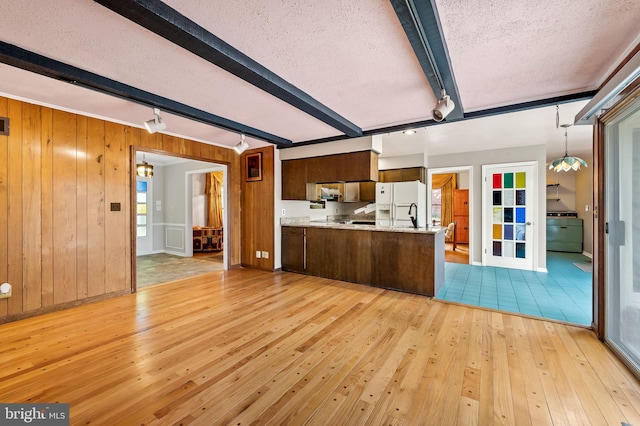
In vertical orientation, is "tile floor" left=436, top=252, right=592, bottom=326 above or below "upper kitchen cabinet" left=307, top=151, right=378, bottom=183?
below

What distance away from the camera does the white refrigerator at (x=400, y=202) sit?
5883 mm

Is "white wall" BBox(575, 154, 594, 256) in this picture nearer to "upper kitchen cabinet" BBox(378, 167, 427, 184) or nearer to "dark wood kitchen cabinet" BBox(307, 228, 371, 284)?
"upper kitchen cabinet" BBox(378, 167, 427, 184)

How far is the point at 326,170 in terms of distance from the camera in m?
4.58

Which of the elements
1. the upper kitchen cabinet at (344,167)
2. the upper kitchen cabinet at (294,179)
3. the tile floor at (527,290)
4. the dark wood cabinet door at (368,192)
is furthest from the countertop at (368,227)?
the dark wood cabinet door at (368,192)

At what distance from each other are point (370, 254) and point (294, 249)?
148 centimetres

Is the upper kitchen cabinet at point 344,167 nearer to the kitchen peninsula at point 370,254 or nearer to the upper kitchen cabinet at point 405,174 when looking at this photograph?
the kitchen peninsula at point 370,254

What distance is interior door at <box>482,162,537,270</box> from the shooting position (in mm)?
5082

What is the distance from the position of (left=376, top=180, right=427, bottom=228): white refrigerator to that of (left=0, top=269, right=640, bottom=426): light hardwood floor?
10.2 feet

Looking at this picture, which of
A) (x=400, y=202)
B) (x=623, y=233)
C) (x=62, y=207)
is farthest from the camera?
(x=400, y=202)

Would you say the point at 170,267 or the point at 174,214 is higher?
the point at 174,214

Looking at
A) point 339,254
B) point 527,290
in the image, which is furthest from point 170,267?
point 527,290

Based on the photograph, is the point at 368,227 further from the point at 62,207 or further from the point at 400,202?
the point at 62,207

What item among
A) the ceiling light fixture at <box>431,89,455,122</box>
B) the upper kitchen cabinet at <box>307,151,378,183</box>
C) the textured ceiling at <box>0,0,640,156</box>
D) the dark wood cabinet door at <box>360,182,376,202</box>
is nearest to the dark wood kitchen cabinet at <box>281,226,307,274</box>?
the upper kitchen cabinet at <box>307,151,378,183</box>

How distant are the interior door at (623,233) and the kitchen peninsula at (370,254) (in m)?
1.60
